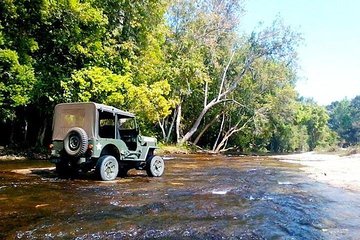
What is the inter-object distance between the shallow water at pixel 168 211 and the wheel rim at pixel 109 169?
0.41 metres

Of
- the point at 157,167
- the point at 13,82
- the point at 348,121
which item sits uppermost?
the point at 348,121

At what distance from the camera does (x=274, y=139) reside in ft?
204

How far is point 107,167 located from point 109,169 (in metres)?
0.11

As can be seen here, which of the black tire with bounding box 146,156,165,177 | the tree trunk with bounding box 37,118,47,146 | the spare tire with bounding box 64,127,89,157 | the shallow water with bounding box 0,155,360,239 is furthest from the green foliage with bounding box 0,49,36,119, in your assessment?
the black tire with bounding box 146,156,165,177

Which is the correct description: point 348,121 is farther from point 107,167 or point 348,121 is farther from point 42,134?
point 107,167

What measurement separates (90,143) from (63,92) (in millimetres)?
9527

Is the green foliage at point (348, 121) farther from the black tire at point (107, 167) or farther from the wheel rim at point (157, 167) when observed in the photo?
the black tire at point (107, 167)

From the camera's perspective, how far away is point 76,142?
9.81 metres

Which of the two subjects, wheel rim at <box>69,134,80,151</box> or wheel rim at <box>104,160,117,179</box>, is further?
wheel rim at <box>104,160,117,179</box>

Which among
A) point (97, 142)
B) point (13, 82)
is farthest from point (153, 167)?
point (13, 82)

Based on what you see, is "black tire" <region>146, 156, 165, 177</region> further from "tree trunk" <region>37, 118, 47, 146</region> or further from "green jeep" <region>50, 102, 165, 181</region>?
"tree trunk" <region>37, 118, 47, 146</region>

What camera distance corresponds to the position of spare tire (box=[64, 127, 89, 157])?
31.5 feet

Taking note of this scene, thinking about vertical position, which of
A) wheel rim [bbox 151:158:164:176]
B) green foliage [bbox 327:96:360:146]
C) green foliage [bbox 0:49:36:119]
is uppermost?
green foliage [bbox 327:96:360:146]

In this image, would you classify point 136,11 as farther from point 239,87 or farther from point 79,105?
point 239,87
